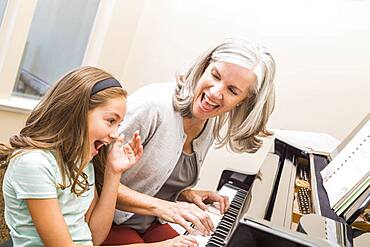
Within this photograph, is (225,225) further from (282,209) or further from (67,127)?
(67,127)

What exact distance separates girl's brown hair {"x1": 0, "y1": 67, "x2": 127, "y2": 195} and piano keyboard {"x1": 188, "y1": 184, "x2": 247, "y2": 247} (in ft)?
1.28

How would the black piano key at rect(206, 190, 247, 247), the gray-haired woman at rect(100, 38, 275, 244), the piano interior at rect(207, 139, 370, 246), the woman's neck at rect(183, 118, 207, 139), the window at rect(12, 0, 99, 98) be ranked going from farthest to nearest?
1. the window at rect(12, 0, 99, 98)
2. the woman's neck at rect(183, 118, 207, 139)
3. the gray-haired woman at rect(100, 38, 275, 244)
4. the black piano key at rect(206, 190, 247, 247)
5. the piano interior at rect(207, 139, 370, 246)

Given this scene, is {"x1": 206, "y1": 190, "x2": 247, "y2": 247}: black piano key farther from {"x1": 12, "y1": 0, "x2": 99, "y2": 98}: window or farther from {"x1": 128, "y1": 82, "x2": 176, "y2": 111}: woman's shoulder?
{"x1": 12, "y1": 0, "x2": 99, "y2": 98}: window

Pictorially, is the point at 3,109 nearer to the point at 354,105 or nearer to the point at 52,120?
the point at 52,120

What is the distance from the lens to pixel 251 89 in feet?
5.18

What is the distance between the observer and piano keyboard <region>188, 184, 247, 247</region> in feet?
4.02

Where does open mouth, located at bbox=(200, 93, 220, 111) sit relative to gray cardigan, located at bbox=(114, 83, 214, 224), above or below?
above

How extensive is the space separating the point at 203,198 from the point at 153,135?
431mm

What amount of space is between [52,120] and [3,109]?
1.56m

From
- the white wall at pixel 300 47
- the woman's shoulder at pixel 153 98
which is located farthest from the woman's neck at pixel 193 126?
the white wall at pixel 300 47

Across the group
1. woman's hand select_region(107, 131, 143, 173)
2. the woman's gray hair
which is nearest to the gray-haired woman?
the woman's gray hair

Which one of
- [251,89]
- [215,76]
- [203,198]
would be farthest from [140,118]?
[203,198]

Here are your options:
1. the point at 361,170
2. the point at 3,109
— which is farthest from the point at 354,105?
the point at 3,109

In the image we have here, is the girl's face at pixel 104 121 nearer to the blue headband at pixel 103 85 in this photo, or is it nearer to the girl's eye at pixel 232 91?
the blue headband at pixel 103 85
